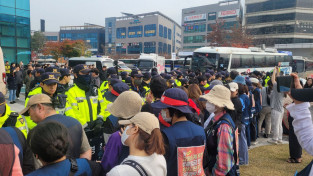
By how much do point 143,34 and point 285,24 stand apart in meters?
46.5

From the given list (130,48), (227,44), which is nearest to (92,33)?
(130,48)

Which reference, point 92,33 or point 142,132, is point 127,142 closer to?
point 142,132

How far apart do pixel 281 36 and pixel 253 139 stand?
54956mm

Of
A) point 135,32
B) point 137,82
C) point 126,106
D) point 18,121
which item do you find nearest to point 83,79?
point 18,121

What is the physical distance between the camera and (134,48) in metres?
86.1

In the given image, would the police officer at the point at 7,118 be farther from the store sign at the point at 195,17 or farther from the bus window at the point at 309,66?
the store sign at the point at 195,17

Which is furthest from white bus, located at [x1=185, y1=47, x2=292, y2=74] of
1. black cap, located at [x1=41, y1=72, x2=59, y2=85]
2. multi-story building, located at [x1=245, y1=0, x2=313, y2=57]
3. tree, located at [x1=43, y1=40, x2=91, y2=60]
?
tree, located at [x1=43, y1=40, x2=91, y2=60]

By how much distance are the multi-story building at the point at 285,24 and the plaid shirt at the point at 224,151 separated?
51.4 metres

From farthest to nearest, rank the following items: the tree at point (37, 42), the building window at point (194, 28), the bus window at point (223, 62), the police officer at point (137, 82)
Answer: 1. the building window at point (194, 28)
2. the tree at point (37, 42)
3. the bus window at point (223, 62)
4. the police officer at point (137, 82)

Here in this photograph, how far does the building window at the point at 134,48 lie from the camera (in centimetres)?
8525

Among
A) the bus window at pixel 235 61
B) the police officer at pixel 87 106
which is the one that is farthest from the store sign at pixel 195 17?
the police officer at pixel 87 106

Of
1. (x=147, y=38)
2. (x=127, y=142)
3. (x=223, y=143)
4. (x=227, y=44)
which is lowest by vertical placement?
(x=223, y=143)

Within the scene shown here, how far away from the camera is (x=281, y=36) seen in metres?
54.2

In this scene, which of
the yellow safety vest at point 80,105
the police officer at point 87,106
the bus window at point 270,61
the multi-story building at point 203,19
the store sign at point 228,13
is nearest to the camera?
the police officer at point 87,106
